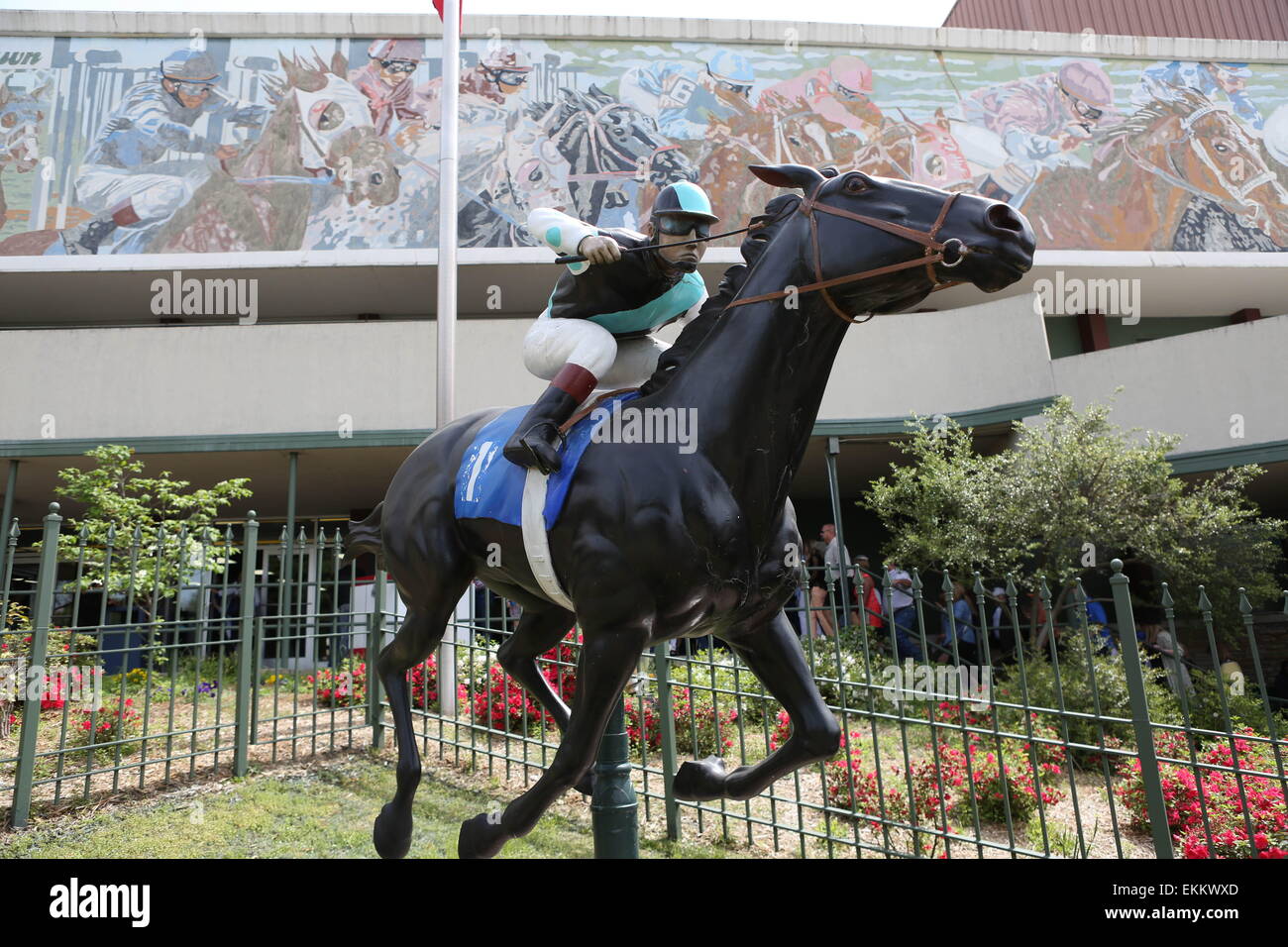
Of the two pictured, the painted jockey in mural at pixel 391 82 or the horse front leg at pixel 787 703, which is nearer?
the horse front leg at pixel 787 703

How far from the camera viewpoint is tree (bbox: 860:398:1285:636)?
9.73 meters

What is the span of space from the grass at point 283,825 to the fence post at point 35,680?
8.4 inches

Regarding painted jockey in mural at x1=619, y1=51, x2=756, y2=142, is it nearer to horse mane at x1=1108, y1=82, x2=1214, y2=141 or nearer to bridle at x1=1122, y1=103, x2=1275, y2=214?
horse mane at x1=1108, y1=82, x2=1214, y2=141

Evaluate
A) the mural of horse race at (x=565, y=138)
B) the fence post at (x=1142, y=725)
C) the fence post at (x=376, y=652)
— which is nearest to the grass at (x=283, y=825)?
the fence post at (x=376, y=652)

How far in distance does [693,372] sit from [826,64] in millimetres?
16708

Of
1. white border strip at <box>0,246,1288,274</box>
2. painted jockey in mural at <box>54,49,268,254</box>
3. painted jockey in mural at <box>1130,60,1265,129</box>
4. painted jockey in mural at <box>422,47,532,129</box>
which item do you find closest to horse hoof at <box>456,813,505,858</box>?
white border strip at <box>0,246,1288,274</box>

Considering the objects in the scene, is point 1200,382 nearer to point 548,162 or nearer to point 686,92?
point 686,92

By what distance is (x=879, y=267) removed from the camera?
2.34 m

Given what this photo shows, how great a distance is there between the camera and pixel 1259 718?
8352mm

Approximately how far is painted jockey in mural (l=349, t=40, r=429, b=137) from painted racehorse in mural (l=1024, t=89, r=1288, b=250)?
12437mm

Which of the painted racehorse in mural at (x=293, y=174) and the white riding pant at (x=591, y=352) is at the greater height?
the painted racehorse in mural at (x=293, y=174)

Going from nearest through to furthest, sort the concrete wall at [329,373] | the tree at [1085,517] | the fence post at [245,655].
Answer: the fence post at [245,655], the tree at [1085,517], the concrete wall at [329,373]

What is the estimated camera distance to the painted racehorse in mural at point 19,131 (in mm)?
15422

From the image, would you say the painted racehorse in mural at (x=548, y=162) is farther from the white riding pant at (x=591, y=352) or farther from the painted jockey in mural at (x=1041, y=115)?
the white riding pant at (x=591, y=352)
